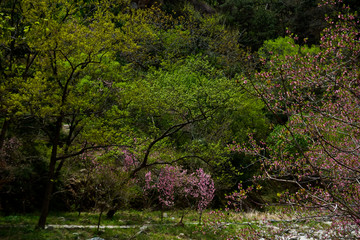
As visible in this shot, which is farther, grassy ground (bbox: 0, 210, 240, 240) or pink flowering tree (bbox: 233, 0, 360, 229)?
grassy ground (bbox: 0, 210, 240, 240)

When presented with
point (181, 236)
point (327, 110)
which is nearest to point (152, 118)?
point (181, 236)

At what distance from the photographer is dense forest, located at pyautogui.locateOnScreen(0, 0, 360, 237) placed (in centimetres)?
527

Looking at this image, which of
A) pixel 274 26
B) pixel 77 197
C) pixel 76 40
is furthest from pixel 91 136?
pixel 274 26

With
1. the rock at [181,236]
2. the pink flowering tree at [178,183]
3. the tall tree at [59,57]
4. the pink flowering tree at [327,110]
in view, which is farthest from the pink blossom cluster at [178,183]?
the pink flowering tree at [327,110]

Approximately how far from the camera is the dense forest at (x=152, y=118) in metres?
5.27

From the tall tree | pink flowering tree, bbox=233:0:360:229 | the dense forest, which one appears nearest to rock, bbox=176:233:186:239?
the dense forest

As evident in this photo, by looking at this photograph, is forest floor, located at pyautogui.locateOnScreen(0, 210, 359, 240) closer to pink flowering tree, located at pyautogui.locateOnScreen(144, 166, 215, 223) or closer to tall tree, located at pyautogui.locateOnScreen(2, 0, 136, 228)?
tall tree, located at pyautogui.locateOnScreen(2, 0, 136, 228)

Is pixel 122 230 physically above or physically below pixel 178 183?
below

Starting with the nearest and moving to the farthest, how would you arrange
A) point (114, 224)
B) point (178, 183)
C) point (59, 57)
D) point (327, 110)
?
point (327, 110) → point (59, 57) → point (114, 224) → point (178, 183)

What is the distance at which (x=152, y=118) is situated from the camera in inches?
599

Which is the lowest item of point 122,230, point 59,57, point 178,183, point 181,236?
point 181,236

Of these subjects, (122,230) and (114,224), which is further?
(114,224)

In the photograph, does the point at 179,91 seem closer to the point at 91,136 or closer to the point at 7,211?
the point at 91,136

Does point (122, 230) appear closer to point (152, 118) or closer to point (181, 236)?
point (181, 236)
